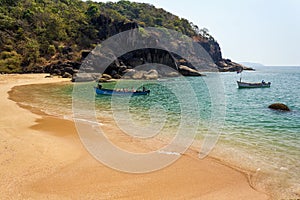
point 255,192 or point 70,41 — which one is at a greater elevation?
point 70,41

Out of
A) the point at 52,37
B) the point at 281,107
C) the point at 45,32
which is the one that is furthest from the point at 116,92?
the point at 45,32

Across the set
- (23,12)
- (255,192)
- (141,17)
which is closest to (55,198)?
(255,192)

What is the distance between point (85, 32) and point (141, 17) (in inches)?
2060

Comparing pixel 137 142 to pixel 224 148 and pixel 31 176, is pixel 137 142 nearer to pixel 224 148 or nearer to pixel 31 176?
pixel 224 148

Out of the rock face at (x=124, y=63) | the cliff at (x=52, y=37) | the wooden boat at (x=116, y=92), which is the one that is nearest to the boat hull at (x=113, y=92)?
the wooden boat at (x=116, y=92)

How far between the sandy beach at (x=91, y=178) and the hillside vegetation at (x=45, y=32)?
52.6 m

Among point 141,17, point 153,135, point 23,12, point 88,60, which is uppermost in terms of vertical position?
point 141,17

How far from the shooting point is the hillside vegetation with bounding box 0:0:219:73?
2492 inches

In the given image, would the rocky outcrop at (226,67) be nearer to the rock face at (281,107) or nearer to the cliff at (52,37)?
the cliff at (52,37)

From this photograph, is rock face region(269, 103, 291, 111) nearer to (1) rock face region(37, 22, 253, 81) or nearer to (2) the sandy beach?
(2) the sandy beach

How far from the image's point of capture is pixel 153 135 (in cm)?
1490

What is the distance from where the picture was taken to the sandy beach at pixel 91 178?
7.62 metres

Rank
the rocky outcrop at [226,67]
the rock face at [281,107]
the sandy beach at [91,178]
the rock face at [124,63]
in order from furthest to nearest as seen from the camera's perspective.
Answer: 1. the rocky outcrop at [226,67]
2. the rock face at [124,63]
3. the rock face at [281,107]
4. the sandy beach at [91,178]

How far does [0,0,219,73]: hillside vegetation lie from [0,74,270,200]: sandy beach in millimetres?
52623
